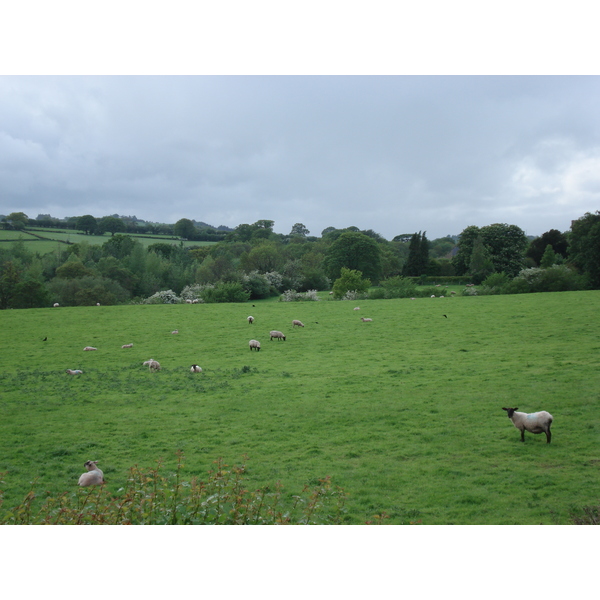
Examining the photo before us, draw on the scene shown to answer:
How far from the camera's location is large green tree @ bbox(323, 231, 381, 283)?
75875mm

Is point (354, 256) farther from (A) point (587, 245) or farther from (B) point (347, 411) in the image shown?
(B) point (347, 411)

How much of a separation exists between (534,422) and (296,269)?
61299 millimetres

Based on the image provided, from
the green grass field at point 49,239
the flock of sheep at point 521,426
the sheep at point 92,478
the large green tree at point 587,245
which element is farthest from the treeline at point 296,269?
the sheep at point 92,478

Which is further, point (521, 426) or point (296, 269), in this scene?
point (296, 269)

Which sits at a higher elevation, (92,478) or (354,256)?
(354,256)

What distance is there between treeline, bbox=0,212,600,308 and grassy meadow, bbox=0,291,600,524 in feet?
70.9

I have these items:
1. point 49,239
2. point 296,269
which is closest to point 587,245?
point 296,269

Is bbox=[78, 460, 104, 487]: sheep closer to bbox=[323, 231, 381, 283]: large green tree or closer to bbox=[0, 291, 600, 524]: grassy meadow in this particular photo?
bbox=[0, 291, 600, 524]: grassy meadow

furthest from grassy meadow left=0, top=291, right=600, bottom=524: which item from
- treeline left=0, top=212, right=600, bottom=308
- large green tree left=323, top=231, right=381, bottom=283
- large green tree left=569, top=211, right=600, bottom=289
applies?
large green tree left=323, top=231, right=381, bottom=283

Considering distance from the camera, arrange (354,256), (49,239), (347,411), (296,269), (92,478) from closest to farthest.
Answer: (92,478)
(347,411)
(296,269)
(354,256)
(49,239)

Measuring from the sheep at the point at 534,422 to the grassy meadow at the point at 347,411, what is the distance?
313 mm

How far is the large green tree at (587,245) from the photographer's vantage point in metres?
44.1

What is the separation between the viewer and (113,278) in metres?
69.1

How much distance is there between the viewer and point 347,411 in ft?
42.0
